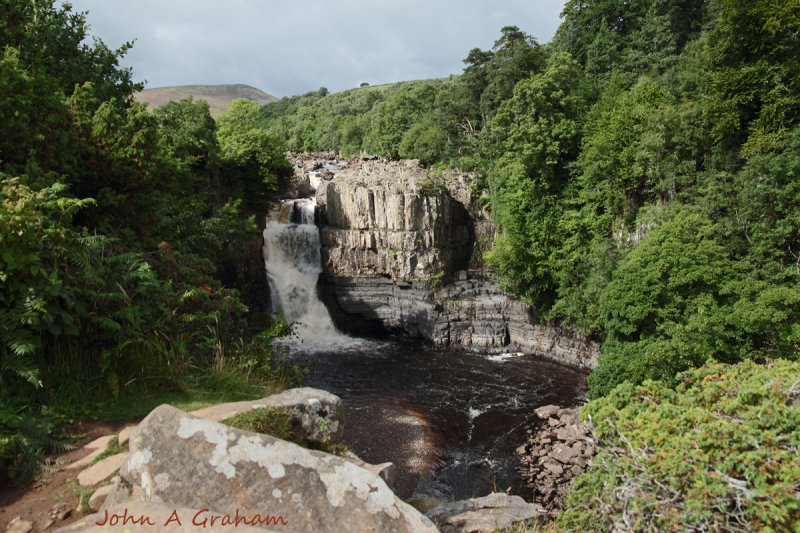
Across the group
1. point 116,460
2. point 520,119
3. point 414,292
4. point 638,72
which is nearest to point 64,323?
point 116,460

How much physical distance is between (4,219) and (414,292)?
24.9 m

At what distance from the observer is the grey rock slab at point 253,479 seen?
3979 millimetres

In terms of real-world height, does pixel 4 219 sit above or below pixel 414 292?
above

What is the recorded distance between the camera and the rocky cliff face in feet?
92.8

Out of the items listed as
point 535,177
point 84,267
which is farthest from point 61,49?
point 535,177

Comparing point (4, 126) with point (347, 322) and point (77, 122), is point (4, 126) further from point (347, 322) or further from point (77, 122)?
point (347, 322)

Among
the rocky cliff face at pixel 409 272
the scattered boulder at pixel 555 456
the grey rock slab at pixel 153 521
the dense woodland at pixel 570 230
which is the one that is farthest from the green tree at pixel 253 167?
the grey rock slab at pixel 153 521

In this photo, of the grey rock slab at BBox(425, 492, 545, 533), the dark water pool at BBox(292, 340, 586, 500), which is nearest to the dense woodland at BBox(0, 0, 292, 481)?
the grey rock slab at BBox(425, 492, 545, 533)

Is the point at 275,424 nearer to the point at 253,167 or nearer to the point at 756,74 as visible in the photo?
the point at 253,167

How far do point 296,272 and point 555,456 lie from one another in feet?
66.9

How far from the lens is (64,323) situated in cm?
626

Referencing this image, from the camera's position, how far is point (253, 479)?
413cm

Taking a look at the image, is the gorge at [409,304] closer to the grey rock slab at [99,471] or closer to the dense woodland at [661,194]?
the dense woodland at [661,194]

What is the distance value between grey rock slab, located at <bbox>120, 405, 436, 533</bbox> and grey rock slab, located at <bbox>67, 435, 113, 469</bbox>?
4.32 feet
